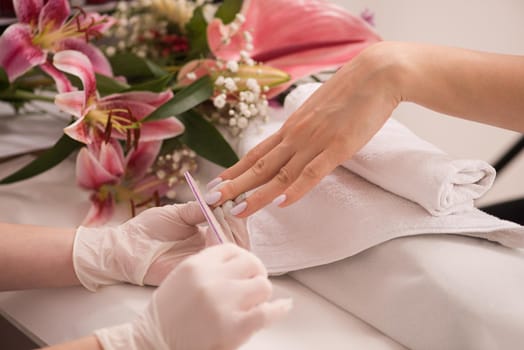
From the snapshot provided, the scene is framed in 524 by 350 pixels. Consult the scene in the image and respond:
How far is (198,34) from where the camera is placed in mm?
1376

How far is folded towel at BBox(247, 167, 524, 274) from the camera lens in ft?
2.89

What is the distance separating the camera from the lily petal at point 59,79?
3.51 ft

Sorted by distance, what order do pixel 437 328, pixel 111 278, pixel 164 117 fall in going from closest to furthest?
pixel 437 328 < pixel 111 278 < pixel 164 117

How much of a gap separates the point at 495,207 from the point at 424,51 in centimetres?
55

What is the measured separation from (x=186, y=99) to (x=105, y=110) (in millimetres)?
138

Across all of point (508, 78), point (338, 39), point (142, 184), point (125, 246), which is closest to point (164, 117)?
point (142, 184)

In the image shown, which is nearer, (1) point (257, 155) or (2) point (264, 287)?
(2) point (264, 287)

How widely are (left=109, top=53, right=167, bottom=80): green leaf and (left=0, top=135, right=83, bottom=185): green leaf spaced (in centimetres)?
23

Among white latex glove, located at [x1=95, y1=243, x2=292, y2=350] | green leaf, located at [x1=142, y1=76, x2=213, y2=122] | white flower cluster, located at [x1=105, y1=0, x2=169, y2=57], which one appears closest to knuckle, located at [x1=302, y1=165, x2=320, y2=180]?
white latex glove, located at [x1=95, y1=243, x2=292, y2=350]

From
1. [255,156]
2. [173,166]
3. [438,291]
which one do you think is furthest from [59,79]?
[438,291]

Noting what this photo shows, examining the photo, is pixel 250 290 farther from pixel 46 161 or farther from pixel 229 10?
pixel 229 10

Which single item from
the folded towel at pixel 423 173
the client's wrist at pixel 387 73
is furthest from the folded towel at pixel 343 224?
the client's wrist at pixel 387 73

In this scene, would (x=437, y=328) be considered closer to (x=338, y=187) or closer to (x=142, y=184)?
(x=338, y=187)

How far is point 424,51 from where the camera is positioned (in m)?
0.95
